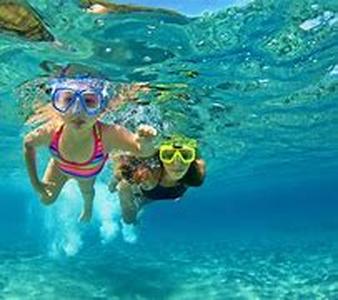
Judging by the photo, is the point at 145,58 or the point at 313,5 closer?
the point at 313,5

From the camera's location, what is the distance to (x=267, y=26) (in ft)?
50.7

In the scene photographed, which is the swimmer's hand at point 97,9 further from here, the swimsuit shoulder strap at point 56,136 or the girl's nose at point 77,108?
the girl's nose at point 77,108

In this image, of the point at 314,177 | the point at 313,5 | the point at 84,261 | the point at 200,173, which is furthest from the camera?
the point at 314,177

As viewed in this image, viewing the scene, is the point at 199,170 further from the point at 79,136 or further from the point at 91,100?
the point at 91,100

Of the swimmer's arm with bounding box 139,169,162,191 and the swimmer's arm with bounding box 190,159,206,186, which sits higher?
the swimmer's arm with bounding box 139,169,162,191

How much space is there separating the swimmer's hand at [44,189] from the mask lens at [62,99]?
1741 millimetres

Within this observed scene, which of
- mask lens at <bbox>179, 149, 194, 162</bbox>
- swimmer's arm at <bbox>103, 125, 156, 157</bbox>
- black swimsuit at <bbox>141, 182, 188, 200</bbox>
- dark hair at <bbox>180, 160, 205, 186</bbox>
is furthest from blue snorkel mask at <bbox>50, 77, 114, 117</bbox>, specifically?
black swimsuit at <bbox>141, 182, 188, 200</bbox>

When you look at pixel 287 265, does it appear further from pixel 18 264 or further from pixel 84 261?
pixel 18 264

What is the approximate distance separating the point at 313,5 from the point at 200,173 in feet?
20.1

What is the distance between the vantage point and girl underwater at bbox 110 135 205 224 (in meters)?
10.3

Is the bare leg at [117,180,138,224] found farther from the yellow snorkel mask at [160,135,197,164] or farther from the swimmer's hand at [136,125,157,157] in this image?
the swimmer's hand at [136,125,157,157]

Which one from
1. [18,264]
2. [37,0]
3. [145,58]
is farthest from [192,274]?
[37,0]

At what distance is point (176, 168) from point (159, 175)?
4.21 ft

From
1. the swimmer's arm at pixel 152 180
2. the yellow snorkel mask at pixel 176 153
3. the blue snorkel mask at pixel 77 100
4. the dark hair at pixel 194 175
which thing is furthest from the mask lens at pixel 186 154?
the blue snorkel mask at pixel 77 100
